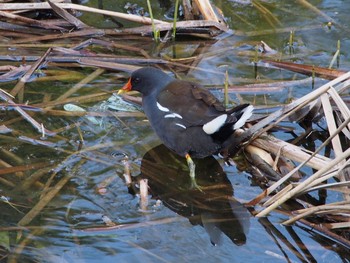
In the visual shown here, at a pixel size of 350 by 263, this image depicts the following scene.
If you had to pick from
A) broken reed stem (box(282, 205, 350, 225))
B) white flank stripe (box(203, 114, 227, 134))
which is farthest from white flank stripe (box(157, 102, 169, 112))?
broken reed stem (box(282, 205, 350, 225))

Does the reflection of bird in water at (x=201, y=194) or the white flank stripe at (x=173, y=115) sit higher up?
the white flank stripe at (x=173, y=115)

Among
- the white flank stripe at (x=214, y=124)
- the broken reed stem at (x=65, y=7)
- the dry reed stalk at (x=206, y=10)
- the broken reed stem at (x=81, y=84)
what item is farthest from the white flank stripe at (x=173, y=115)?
the dry reed stalk at (x=206, y=10)

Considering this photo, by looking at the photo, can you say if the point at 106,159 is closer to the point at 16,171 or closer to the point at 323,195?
the point at 16,171

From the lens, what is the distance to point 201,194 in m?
3.80

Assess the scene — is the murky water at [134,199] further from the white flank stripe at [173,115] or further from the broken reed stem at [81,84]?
the white flank stripe at [173,115]

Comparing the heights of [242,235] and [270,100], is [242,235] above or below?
below

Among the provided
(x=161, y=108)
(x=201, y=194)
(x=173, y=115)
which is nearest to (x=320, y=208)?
(x=201, y=194)

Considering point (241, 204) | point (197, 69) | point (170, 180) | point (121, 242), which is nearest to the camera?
point (121, 242)

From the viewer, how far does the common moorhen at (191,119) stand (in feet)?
12.4

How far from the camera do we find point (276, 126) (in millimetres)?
4289

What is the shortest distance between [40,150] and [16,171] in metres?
0.26

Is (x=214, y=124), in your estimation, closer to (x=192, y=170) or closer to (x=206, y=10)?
(x=192, y=170)

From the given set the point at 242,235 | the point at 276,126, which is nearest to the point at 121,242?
the point at 242,235

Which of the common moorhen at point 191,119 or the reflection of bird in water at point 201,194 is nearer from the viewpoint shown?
the reflection of bird in water at point 201,194
